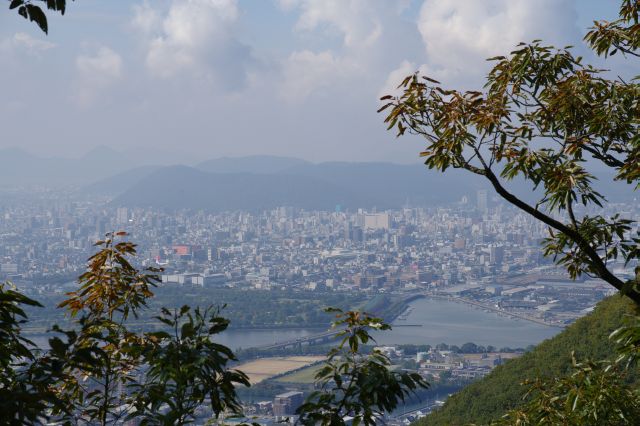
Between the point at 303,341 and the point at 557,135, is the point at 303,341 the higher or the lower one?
the lower one

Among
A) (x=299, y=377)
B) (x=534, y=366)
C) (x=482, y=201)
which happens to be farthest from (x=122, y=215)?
(x=534, y=366)

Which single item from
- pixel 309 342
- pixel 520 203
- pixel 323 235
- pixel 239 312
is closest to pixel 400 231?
pixel 323 235

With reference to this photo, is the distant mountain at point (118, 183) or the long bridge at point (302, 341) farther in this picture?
the distant mountain at point (118, 183)

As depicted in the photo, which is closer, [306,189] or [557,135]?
[557,135]

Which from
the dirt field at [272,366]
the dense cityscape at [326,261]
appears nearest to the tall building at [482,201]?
the dense cityscape at [326,261]

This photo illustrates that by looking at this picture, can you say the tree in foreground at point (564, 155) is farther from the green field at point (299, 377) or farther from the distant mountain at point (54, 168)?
the distant mountain at point (54, 168)

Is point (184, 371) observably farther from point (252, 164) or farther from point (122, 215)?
point (252, 164)
